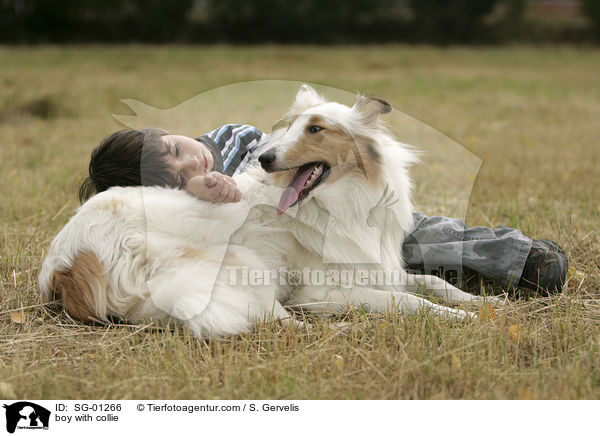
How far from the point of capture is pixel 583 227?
432 cm

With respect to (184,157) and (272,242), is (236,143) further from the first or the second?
(272,242)

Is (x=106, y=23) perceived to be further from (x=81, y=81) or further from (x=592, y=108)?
(x=592, y=108)

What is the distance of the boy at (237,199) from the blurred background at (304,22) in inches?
935

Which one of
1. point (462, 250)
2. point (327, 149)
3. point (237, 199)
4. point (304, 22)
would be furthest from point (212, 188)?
point (304, 22)

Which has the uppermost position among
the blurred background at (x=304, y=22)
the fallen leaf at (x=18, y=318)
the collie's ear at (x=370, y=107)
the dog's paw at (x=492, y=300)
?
the blurred background at (x=304, y=22)

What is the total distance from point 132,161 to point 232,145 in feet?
2.79

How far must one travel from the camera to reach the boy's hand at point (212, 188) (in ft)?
9.95

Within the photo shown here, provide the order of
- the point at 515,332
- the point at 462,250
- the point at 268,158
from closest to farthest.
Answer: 1. the point at 515,332
2. the point at 268,158
3. the point at 462,250

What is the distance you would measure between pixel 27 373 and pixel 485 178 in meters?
4.86

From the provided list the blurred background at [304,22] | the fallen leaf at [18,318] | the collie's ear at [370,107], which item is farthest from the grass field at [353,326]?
the blurred background at [304,22]

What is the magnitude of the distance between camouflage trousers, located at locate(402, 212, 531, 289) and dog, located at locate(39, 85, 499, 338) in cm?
25

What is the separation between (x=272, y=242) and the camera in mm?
3195
